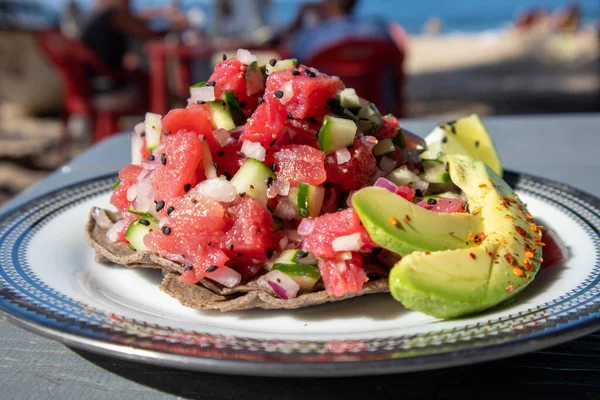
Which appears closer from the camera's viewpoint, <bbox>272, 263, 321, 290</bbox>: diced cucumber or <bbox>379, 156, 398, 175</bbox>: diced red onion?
<bbox>272, 263, 321, 290</bbox>: diced cucumber

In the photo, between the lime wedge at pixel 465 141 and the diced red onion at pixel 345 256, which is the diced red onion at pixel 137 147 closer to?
the diced red onion at pixel 345 256

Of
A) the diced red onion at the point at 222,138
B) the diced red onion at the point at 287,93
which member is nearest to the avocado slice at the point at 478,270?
the diced red onion at the point at 287,93

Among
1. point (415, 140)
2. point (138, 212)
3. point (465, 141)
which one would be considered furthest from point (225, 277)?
point (465, 141)

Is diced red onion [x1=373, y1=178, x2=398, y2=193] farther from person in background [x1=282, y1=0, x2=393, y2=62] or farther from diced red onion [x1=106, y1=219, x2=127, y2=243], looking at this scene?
person in background [x1=282, y1=0, x2=393, y2=62]

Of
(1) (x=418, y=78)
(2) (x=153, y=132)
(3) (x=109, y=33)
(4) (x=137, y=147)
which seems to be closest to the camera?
(2) (x=153, y=132)

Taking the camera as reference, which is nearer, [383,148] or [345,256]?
[345,256]

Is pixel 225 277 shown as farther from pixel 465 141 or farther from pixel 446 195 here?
pixel 465 141

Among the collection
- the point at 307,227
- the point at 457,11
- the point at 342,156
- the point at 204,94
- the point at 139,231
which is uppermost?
the point at 204,94

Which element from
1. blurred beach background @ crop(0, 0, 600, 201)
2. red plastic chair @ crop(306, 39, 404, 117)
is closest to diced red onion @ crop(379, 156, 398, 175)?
red plastic chair @ crop(306, 39, 404, 117)
